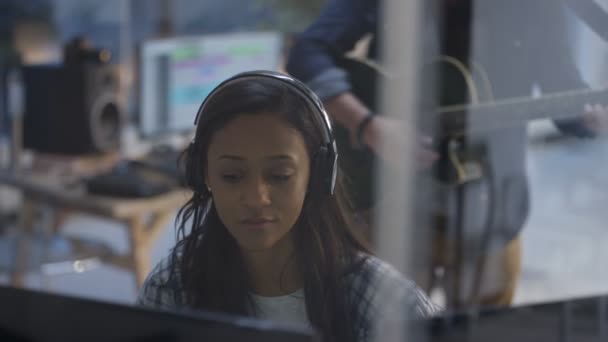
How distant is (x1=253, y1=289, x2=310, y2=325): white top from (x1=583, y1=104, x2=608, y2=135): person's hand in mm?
424

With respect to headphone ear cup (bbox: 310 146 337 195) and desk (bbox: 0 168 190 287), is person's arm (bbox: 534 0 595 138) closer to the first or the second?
headphone ear cup (bbox: 310 146 337 195)

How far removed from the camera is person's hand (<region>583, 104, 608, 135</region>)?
1.04 meters

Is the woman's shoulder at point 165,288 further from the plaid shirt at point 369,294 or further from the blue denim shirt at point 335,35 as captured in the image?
the blue denim shirt at point 335,35

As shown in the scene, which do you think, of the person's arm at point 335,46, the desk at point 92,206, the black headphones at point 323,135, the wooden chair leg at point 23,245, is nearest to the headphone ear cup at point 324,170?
the black headphones at point 323,135

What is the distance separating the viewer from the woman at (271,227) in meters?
0.85

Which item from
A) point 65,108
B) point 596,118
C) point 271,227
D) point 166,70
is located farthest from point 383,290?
point 65,108

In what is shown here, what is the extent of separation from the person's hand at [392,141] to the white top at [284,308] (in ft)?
0.70

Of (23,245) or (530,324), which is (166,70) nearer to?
(23,245)

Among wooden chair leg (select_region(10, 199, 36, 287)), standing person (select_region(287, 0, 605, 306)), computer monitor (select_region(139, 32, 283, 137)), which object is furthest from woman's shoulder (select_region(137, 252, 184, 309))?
wooden chair leg (select_region(10, 199, 36, 287))

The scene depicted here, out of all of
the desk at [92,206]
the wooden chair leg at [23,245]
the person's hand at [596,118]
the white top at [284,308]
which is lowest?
the wooden chair leg at [23,245]

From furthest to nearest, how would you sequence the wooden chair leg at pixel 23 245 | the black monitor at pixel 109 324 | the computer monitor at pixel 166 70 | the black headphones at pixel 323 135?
the wooden chair leg at pixel 23 245
the computer monitor at pixel 166 70
the black headphones at pixel 323 135
the black monitor at pixel 109 324

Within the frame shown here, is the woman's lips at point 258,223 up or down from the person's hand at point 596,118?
down

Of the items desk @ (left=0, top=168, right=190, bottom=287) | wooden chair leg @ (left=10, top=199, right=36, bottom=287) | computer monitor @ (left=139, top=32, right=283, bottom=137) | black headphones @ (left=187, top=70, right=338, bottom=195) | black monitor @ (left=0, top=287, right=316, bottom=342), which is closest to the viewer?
black monitor @ (left=0, top=287, right=316, bottom=342)

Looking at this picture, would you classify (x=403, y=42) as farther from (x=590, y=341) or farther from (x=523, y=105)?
(x=590, y=341)
